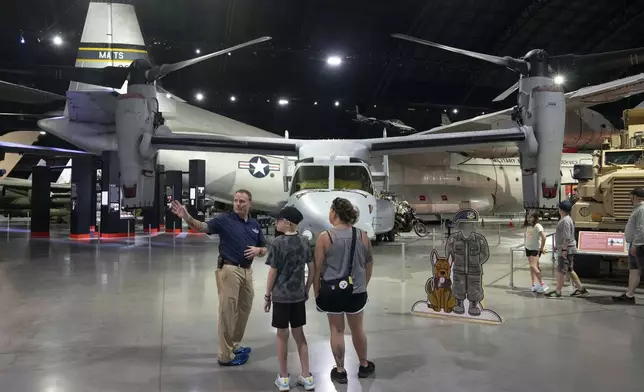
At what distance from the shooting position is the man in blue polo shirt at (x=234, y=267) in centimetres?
404

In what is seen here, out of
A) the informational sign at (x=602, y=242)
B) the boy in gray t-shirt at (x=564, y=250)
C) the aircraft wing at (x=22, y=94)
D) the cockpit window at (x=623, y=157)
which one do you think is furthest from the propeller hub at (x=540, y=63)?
the aircraft wing at (x=22, y=94)

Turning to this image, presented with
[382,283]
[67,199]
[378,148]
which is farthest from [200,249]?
[67,199]

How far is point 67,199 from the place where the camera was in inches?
994

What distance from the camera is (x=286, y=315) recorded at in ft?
11.6

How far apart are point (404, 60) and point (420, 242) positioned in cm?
1305

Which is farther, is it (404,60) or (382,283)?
(404,60)

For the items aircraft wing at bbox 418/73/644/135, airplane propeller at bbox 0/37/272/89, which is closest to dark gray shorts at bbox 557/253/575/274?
airplane propeller at bbox 0/37/272/89

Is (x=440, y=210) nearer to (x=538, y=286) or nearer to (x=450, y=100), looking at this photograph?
(x=450, y=100)

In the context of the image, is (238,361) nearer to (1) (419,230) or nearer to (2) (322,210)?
(2) (322,210)

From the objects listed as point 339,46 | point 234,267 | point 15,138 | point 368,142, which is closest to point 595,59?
point 368,142

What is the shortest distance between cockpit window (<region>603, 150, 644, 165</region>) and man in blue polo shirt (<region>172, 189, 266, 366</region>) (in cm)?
788

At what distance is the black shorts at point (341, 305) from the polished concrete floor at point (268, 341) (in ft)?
1.94

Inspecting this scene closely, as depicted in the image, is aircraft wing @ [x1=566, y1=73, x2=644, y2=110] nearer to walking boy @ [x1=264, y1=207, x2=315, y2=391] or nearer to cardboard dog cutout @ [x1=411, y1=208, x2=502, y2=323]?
cardboard dog cutout @ [x1=411, y1=208, x2=502, y2=323]

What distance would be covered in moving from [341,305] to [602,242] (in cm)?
633
